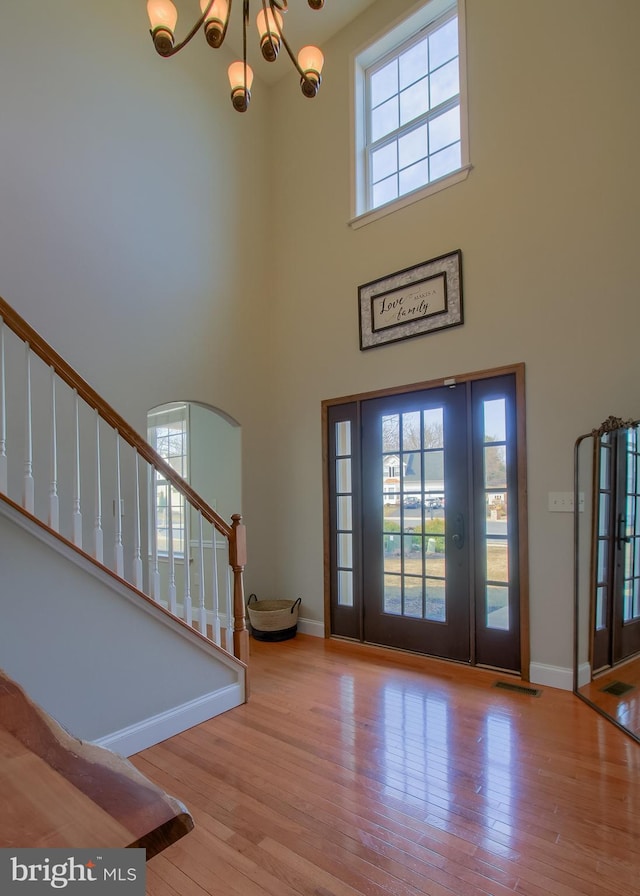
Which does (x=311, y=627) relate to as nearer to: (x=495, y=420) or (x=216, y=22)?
(x=495, y=420)

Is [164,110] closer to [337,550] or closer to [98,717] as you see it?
[337,550]

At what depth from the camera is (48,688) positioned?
7.06 feet

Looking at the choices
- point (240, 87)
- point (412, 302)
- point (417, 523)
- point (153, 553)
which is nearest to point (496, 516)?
point (417, 523)

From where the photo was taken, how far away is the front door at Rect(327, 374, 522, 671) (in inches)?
136

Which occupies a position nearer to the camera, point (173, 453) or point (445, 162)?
point (445, 162)

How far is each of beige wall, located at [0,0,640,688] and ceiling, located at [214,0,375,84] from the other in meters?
0.11

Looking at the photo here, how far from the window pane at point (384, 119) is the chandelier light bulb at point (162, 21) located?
2629 mm

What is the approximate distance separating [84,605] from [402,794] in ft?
5.34

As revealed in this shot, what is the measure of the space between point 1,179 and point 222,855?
12.7 feet

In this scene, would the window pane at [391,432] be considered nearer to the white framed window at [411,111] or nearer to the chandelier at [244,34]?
the white framed window at [411,111]

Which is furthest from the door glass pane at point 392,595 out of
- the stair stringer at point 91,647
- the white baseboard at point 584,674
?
the stair stringer at point 91,647

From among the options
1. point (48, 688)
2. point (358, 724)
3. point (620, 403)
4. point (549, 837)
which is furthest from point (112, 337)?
point (549, 837)

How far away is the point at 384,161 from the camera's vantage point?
14.5ft

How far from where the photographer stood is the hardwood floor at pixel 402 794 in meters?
1.62
